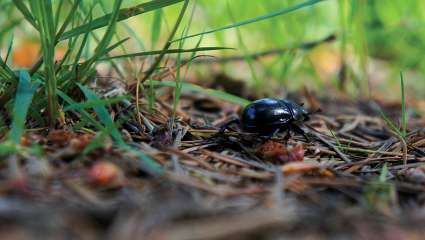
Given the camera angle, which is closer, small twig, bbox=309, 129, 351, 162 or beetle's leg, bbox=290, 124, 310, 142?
small twig, bbox=309, 129, 351, 162

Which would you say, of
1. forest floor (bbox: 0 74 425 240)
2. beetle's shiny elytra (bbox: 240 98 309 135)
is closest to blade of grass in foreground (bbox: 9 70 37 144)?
forest floor (bbox: 0 74 425 240)

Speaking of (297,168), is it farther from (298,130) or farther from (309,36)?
(309,36)

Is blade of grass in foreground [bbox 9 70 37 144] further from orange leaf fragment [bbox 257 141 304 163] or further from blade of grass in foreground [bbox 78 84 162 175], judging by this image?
orange leaf fragment [bbox 257 141 304 163]

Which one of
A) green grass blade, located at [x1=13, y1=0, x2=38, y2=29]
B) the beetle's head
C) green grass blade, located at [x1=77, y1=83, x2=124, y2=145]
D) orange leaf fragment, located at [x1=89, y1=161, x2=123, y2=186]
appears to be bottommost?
the beetle's head

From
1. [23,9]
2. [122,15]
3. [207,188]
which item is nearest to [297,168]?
[207,188]

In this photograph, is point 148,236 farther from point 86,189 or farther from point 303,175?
point 303,175

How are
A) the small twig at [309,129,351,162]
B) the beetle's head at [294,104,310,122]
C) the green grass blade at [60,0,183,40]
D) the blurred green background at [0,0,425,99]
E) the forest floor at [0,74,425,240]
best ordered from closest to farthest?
the forest floor at [0,74,425,240]
the green grass blade at [60,0,183,40]
the small twig at [309,129,351,162]
the beetle's head at [294,104,310,122]
the blurred green background at [0,0,425,99]

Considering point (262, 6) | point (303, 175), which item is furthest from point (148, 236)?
point (262, 6)
